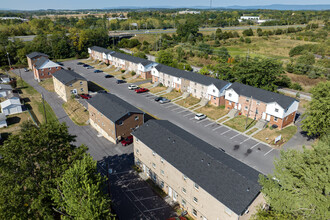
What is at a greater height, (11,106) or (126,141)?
(11,106)

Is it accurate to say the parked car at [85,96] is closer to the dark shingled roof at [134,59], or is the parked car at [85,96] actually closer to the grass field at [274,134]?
the dark shingled roof at [134,59]

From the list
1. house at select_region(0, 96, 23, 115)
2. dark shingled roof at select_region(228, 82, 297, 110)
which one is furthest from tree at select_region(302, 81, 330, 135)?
house at select_region(0, 96, 23, 115)

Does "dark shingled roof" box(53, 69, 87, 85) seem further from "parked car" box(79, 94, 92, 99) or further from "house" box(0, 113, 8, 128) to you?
"house" box(0, 113, 8, 128)

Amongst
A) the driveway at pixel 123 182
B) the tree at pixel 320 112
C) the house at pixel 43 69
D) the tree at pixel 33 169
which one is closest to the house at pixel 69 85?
the driveway at pixel 123 182

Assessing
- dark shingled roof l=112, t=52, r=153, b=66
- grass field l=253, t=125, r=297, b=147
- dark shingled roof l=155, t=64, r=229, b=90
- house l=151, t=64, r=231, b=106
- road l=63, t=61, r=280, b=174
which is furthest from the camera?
dark shingled roof l=112, t=52, r=153, b=66

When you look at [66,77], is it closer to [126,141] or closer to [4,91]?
[4,91]

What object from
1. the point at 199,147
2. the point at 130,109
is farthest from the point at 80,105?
the point at 199,147

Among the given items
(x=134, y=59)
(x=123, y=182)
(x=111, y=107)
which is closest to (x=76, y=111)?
(x=111, y=107)
